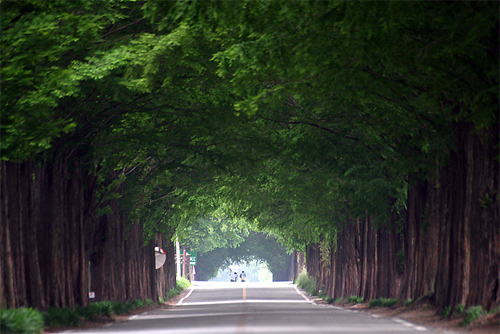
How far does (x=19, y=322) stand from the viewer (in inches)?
672

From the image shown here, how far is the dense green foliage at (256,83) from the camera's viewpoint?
16203 millimetres

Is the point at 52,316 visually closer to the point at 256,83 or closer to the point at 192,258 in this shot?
the point at 256,83

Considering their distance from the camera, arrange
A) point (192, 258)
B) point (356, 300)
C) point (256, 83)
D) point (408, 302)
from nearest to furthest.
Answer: point (256, 83) < point (408, 302) < point (356, 300) < point (192, 258)

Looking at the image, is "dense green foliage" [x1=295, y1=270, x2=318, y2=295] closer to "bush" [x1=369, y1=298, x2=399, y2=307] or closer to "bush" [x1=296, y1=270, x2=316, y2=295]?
"bush" [x1=296, y1=270, x2=316, y2=295]

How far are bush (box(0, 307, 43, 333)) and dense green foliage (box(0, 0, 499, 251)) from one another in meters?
3.22

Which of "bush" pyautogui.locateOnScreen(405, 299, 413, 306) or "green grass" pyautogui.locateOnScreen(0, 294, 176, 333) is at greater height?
"green grass" pyautogui.locateOnScreen(0, 294, 176, 333)

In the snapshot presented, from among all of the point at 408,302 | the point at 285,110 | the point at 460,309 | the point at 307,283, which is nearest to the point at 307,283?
the point at 307,283

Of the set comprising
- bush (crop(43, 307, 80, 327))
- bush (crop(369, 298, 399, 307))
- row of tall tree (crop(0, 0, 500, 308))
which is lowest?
bush (crop(369, 298, 399, 307))

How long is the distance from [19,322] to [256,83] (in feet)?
23.8

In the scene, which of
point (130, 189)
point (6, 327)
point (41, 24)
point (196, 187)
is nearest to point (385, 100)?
point (41, 24)

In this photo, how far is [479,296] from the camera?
19844 millimetres

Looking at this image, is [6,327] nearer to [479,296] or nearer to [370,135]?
[479,296]

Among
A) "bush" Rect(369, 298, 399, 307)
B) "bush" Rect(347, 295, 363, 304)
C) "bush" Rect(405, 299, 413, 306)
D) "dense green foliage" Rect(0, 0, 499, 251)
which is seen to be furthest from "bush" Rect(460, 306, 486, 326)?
"bush" Rect(347, 295, 363, 304)

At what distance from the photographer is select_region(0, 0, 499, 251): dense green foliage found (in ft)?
53.2
